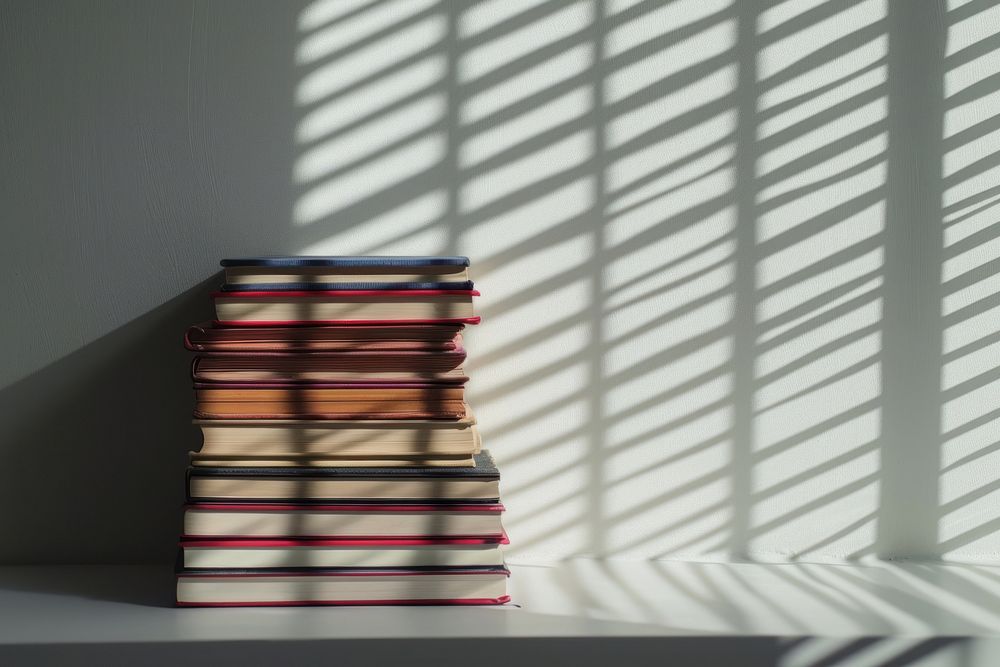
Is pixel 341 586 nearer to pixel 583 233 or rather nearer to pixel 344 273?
pixel 344 273

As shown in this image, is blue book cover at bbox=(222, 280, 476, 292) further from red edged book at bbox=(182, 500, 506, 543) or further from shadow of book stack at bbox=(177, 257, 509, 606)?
red edged book at bbox=(182, 500, 506, 543)

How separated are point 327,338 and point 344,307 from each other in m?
0.04

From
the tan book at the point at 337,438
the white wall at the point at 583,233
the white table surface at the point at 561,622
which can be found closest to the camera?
the white table surface at the point at 561,622

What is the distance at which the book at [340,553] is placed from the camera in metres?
0.95

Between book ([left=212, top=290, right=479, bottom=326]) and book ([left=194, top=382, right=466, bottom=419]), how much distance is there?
7 cm

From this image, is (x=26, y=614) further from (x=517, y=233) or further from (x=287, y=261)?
(x=517, y=233)

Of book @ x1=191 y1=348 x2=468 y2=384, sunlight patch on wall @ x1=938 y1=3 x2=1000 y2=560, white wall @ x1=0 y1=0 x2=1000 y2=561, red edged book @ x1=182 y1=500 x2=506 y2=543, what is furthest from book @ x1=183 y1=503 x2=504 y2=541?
sunlight patch on wall @ x1=938 y1=3 x2=1000 y2=560

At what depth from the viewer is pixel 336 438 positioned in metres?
0.96

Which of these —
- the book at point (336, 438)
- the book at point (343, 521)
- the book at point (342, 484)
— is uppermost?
the book at point (336, 438)

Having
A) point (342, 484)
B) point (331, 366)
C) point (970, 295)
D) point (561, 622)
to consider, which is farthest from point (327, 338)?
point (970, 295)

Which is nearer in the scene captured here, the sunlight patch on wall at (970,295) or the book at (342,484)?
the book at (342,484)

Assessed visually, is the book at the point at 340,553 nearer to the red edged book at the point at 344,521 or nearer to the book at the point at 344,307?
the red edged book at the point at 344,521

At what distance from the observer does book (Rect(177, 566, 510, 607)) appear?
946 mm

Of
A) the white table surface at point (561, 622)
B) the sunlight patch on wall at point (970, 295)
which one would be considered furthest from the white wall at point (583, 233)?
the white table surface at point (561, 622)
